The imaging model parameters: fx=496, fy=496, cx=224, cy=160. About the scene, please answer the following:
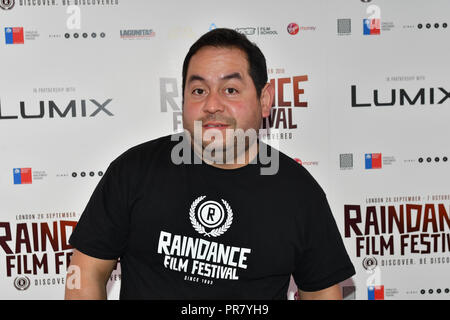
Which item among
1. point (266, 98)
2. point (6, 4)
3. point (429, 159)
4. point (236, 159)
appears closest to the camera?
point (236, 159)

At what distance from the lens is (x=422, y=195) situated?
2.65 m

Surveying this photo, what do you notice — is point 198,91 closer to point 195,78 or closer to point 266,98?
point 195,78

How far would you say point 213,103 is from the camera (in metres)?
1.43

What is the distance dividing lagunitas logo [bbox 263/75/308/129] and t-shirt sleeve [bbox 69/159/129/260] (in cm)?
127

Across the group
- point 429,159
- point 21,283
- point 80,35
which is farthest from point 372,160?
point 21,283

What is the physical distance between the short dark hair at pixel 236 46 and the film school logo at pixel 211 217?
15.4 inches

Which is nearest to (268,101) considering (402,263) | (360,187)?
(360,187)

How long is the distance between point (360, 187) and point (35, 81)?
5.71 feet

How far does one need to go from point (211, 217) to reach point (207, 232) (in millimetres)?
45

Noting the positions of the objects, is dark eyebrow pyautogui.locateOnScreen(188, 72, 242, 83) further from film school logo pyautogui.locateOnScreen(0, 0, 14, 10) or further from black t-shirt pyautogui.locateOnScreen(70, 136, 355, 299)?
film school logo pyautogui.locateOnScreen(0, 0, 14, 10)

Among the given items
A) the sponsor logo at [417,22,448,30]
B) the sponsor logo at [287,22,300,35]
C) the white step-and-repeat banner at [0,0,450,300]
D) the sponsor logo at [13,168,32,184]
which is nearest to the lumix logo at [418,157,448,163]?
the white step-and-repeat banner at [0,0,450,300]

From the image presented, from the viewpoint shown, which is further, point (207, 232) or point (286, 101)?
point (286, 101)

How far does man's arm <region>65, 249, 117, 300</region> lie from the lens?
140 centimetres

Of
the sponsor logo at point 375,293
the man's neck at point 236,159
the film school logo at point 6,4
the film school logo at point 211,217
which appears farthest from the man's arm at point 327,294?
the film school logo at point 6,4
